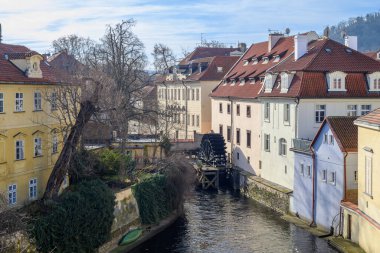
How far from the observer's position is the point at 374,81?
32.4 m

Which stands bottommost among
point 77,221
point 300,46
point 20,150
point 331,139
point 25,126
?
point 77,221

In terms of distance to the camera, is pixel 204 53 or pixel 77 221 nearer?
pixel 77 221

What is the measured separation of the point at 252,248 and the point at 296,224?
14.1ft

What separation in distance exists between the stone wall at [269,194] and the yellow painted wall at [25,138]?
12.5 metres

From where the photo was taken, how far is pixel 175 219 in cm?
3053

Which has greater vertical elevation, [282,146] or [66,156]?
[66,156]

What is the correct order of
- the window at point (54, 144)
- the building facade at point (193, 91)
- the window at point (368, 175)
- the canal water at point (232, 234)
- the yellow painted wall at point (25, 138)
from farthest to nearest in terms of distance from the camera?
the building facade at point (193, 91) → the window at point (54, 144) → the canal water at point (232, 234) → the yellow painted wall at point (25, 138) → the window at point (368, 175)

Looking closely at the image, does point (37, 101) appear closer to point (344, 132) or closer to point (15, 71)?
point (15, 71)

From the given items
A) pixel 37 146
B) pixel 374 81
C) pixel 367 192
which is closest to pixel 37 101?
pixel 37 146

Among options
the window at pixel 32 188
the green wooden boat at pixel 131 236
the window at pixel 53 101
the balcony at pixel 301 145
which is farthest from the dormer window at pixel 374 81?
the window at pixel 32 188

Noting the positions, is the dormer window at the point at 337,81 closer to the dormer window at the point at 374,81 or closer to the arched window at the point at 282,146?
the dormer window at the point at 374,81

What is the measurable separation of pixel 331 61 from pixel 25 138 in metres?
17.9

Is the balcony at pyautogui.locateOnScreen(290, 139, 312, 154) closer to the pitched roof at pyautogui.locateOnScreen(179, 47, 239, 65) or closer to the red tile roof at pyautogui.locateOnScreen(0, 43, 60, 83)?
the red tile roof at pyautogui.locateOnScreen(0, 43, 60, 83)

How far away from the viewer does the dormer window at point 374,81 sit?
3228 cm
